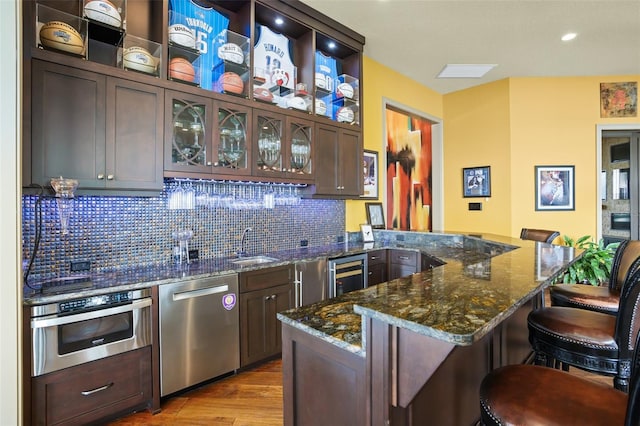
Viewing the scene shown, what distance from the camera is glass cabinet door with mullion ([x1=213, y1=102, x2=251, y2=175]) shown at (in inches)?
102

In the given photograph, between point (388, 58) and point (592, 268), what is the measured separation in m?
3.68

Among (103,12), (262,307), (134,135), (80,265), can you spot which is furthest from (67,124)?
(262,307)

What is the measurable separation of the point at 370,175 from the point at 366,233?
78 centimetres

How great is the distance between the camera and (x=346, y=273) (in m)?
3.25

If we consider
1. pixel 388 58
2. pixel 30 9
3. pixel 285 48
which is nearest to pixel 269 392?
pixel 30 9

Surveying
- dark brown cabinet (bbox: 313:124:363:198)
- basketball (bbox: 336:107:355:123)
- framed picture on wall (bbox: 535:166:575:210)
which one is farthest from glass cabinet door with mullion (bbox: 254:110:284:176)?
framed picture on wall (bbox: 535:166:575:210)

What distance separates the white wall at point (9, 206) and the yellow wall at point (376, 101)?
3127mm

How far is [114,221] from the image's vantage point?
234 centimetres

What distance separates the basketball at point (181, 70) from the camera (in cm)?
239

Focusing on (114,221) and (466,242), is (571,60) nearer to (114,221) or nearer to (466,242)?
(466,242)

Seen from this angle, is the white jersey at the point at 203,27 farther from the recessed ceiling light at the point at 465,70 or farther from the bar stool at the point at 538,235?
the bar stool at the point at 538,235

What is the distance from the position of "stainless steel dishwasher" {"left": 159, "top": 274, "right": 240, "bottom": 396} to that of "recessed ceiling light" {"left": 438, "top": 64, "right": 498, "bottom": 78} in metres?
4.06

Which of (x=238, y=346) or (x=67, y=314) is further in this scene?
(x=238, y=346)

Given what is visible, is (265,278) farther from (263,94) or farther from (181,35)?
(181,35)
